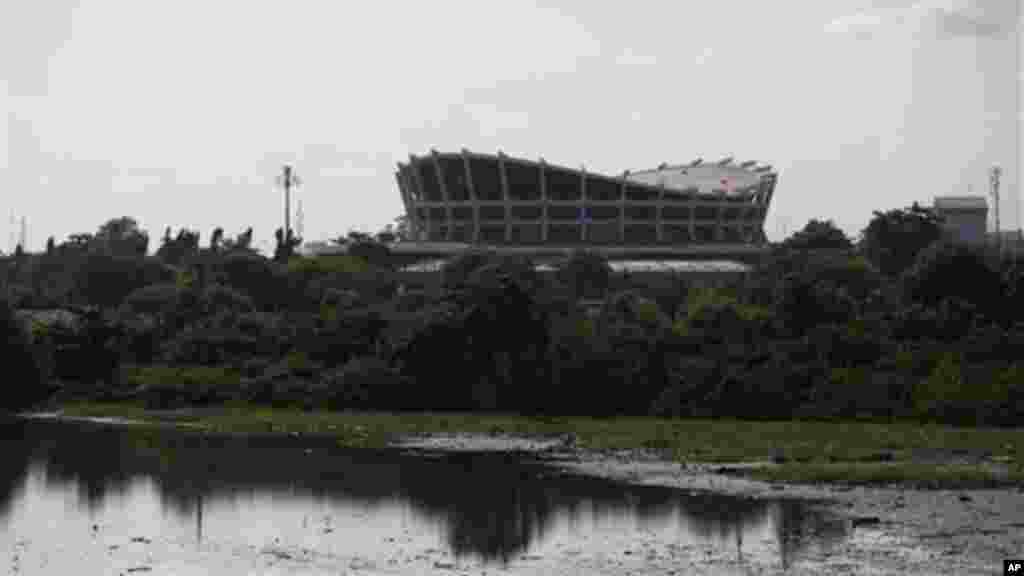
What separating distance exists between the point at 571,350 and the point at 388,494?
2936 centimetres

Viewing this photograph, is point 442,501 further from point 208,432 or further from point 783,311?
point 783,311

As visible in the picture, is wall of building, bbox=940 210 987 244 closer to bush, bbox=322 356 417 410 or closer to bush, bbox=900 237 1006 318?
bush, bbox=900 237 1006 318

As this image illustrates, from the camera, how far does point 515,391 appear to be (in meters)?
68.3

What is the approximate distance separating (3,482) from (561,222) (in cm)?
9937

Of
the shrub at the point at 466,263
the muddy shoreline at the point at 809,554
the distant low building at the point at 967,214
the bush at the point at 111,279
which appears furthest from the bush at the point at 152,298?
the distant low building at the point at 967,214

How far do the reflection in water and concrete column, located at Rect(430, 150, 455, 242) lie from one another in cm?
8369

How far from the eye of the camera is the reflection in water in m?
34.0

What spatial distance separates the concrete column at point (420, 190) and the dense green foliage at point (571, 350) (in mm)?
44702

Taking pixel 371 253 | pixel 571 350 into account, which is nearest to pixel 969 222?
pixel 371 253

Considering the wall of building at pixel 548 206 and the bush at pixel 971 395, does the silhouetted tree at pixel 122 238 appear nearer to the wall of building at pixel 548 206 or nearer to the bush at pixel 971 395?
the wall of building at pixel 548 206

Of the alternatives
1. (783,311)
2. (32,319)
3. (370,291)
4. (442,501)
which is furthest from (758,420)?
(370,291)

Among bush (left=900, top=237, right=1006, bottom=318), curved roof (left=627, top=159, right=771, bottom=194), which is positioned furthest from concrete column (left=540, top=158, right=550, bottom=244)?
bush (left=900, top=237, right=1006, bottom=318)

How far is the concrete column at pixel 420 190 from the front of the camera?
140750mm

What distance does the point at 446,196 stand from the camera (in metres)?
140
